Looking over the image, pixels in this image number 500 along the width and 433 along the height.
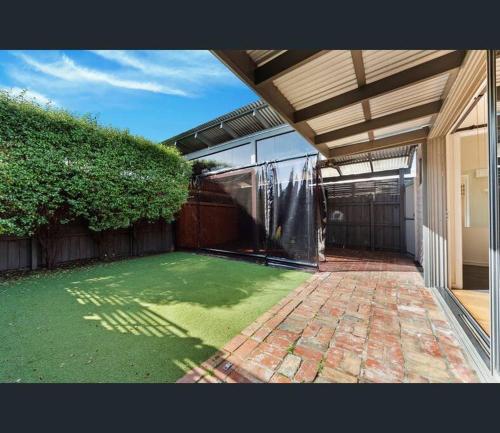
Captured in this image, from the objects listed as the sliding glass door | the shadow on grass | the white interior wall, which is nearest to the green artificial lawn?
the shadow on grass

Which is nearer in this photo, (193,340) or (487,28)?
(487,28)

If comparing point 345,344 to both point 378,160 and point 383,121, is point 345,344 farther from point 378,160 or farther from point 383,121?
point 378,160

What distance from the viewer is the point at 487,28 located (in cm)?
109

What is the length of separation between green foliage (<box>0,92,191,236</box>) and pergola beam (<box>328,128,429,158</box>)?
169 inches

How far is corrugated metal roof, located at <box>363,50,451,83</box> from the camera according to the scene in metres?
1.66

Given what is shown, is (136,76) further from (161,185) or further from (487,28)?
(487,28)

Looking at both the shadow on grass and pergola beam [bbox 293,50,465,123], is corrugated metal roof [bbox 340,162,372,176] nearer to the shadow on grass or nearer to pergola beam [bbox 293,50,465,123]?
pergola beam [bbox 293,50,465,123]

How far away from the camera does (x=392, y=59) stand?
1733 mm

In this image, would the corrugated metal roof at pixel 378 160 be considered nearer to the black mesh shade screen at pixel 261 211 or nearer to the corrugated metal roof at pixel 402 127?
the corrugated metal roof at pixel 402 127

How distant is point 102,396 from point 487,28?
3.00 metres

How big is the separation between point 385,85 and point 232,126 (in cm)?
551

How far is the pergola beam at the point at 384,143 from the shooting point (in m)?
3.01

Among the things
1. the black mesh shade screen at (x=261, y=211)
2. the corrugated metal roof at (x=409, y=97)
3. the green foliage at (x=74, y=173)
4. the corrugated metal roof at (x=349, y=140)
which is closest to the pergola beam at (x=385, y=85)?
the corrugated metal roof at (x=409, y=97)

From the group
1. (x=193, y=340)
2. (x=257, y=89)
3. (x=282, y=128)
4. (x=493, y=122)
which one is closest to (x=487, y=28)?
(x=493, y=122)
